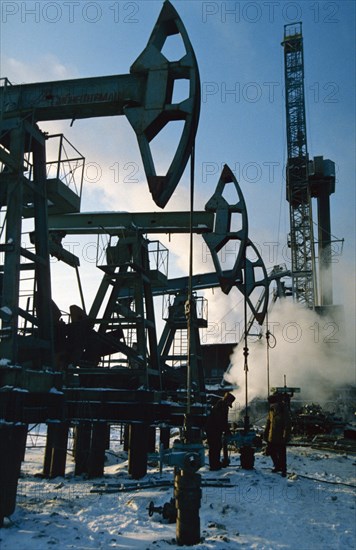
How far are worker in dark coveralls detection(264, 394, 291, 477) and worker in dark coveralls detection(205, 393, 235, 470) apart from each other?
0.99 m

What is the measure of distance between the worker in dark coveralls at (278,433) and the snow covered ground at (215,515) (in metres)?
0.34

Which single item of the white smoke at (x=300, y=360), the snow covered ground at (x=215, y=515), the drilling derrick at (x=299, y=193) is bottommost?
the snow covered ground at (x=215, y=515)

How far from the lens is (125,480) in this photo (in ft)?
34.5

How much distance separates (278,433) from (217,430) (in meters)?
1.36

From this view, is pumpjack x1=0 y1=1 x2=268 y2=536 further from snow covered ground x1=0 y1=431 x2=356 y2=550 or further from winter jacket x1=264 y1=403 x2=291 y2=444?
winter jacket x1=264 y1=403 x2=291 y2=444

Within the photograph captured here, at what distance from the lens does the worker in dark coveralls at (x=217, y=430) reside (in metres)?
10.3


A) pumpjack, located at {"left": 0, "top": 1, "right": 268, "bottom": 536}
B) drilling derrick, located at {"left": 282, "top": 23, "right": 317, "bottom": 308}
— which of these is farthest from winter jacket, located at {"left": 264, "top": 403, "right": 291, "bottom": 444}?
drilling derrick, located at {"left": 282, "top": 23, "right": 317, "bottom": 308}

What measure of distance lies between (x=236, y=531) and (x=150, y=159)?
554cm

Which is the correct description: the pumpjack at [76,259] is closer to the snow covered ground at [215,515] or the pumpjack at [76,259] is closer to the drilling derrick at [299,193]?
the snow covered ground at [215,515]

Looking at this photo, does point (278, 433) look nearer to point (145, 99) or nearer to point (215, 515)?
point (215, 515)

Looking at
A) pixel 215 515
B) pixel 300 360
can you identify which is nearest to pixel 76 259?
pixel 215 515

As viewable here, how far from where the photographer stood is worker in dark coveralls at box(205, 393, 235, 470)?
10320 millimetres

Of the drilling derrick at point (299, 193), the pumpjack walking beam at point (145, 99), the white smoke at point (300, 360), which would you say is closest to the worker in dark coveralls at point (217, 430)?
the pumpjack walking beam at point (145, 99)

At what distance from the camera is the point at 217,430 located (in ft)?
34.1
